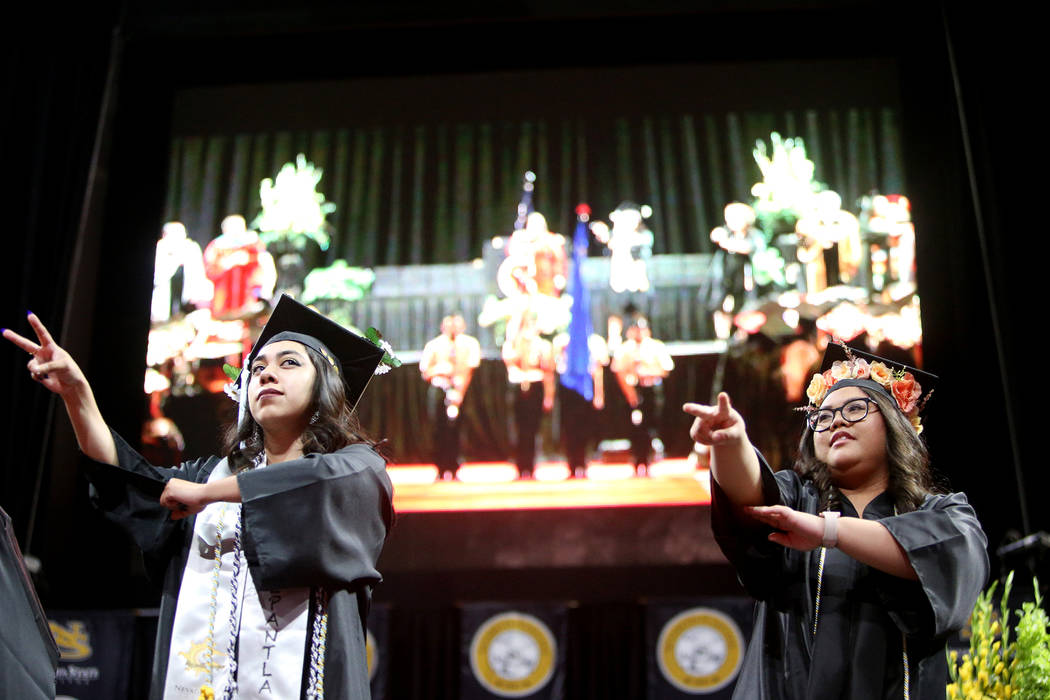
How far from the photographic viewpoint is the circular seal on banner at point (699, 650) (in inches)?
175

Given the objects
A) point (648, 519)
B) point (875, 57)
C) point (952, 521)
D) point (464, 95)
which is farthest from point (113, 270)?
point (952, 521)

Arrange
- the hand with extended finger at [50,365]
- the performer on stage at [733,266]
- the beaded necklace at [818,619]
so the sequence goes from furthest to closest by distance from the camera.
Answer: the performer on stage at [733,266], the hand with extended finger at [50,365], the beaded necklace at [818,619]

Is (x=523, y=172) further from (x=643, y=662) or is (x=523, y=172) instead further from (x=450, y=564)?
(x=643, y=662)

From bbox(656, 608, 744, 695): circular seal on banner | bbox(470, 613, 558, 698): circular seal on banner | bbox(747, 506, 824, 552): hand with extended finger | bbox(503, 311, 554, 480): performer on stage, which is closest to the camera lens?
bbox(747, 506, 824, 552): hand with extended finger

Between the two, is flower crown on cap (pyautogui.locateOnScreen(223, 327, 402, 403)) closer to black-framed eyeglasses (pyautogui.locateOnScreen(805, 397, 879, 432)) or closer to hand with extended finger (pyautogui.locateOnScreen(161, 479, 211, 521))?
hand with extended finger (pyautogui.locateOnScreen(161, 479, 211, 521))

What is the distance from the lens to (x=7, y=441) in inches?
196

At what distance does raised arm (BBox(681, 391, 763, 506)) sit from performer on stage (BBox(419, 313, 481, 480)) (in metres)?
3.15

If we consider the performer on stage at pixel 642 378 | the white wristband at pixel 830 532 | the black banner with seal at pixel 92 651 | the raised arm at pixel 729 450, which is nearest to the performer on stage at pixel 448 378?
the performer on stage at pixel 642 378

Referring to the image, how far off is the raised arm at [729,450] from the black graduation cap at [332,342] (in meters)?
0.85

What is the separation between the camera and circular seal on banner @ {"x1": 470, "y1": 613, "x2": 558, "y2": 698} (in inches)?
179

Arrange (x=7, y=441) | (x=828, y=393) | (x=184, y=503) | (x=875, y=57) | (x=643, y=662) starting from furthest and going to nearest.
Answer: (x=875, y=57), (x=7, y=441), (x=643, y=662), (x=828, y=393), (x=184, y=503)

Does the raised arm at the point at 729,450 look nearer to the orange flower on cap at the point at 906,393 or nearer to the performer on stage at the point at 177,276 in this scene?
the orange flower on cap at the point at 906,393

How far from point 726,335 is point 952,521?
3160mm

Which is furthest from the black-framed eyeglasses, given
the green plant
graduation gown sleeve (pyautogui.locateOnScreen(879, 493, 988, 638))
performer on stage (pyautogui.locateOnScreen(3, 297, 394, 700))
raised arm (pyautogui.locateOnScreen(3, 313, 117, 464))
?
raised arm (pyautogui.locateOnScreen(3, 313, 117, 464))
